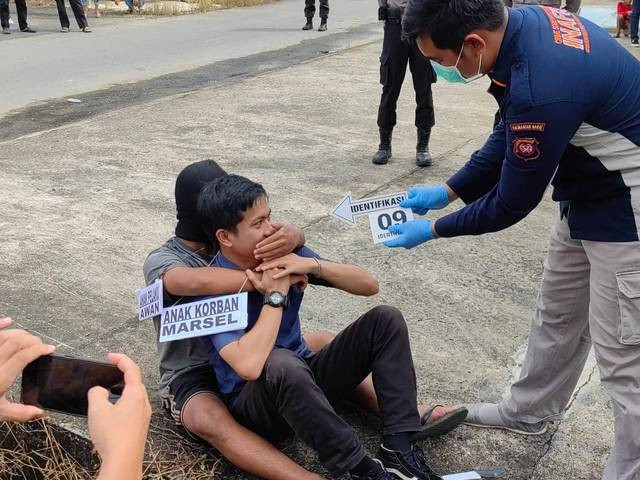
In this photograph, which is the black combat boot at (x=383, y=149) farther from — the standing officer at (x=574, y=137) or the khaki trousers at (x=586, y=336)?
the standing officer at (x=574, y=137)

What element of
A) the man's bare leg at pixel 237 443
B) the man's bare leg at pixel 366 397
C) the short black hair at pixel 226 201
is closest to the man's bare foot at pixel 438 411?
the man's bare leg at pixel 366 397

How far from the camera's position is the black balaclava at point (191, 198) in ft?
8.71

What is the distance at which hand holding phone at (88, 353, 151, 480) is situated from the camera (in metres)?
1.35

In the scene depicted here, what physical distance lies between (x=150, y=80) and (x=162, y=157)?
3.85 m

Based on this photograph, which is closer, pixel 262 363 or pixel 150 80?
pixel 262 363

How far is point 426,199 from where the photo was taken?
2.82m

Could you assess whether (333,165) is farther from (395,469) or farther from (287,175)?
(395,469)

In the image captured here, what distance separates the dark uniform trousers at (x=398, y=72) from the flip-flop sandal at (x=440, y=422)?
3.23 metres

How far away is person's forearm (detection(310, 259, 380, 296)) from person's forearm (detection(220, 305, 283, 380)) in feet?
0.97

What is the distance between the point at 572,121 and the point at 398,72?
358 centimetres

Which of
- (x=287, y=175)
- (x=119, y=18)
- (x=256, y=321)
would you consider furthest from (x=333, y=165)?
(x=119, y=18)

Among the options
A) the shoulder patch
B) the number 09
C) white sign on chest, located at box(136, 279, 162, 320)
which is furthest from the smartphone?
the shoulder patch

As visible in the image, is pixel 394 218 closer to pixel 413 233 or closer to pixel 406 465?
pixel 413 233

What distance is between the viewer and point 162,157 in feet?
18.7
